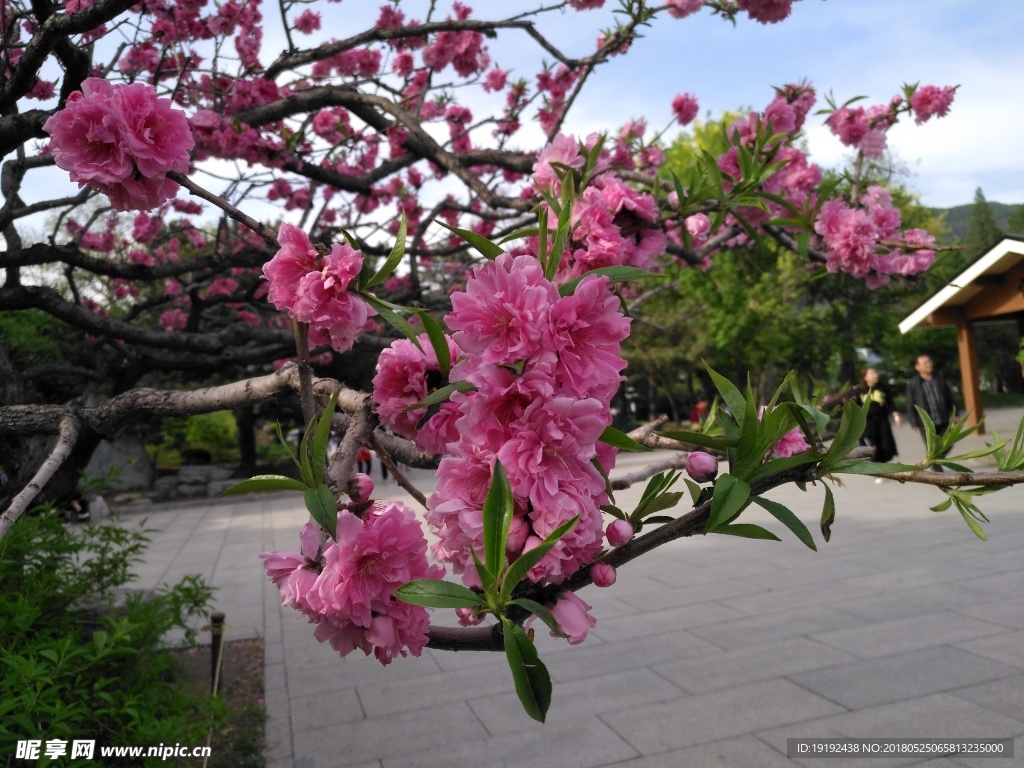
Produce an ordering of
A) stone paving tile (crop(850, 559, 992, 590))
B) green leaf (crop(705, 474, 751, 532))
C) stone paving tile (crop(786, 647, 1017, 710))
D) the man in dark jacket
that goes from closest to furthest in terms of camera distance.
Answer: green leaf (crop(705, 474, 751, 532)) → stone paving tile (crop(786, 647, 1017, 710)) → stone paving tile (crop(850, 559, 992, 590)) → the man in dark jacket

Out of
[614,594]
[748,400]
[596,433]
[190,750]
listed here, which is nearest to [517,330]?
[596,433]

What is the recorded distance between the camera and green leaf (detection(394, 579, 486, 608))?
870 mm

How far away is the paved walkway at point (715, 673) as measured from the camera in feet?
12.1

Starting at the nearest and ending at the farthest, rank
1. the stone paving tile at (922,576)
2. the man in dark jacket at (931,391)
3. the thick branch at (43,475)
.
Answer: the thick branch at (43,475) < the stone paving tile at (922,576) < the man in dark jacket at (931,391)

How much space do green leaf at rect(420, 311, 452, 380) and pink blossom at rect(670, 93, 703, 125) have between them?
559 centimetres

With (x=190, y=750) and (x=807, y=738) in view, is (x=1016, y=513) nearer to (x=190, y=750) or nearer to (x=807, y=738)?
(x=807, y=738)

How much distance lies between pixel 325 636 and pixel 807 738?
129 inches

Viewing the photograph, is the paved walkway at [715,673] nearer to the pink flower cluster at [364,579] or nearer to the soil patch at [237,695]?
the soil patch at [237,695]

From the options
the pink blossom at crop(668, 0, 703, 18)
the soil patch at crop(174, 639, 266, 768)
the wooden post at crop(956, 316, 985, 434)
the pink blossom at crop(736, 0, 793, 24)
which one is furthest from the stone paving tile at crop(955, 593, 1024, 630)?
the wooden post at crop(956, 316, 985, 434)

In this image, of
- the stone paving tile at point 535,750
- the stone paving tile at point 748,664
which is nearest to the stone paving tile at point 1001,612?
the stone paving tile at point 748,664

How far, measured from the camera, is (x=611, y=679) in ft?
14.9

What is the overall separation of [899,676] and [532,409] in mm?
4245

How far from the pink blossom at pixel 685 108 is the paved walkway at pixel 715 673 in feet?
12.5

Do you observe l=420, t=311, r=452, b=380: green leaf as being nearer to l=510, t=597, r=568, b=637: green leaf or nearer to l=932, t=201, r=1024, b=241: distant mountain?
l=510, t=597, r=568, b=637: green leaf
